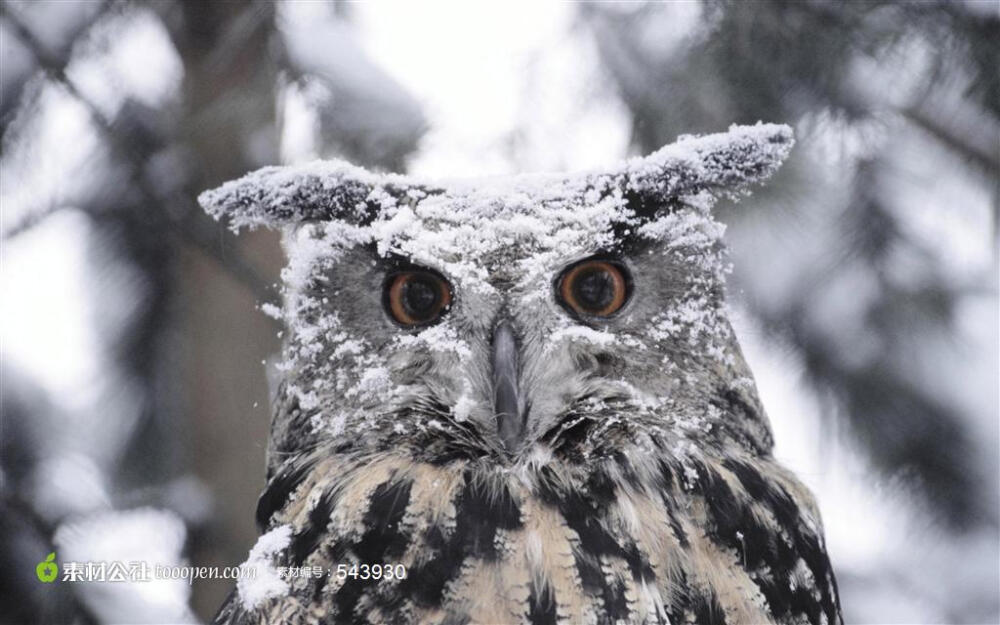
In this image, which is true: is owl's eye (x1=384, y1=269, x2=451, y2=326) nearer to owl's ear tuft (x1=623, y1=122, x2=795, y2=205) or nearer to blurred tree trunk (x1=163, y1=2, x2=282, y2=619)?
owl's ear tuft (x1=623, y1=122, x2=795, y2=205)

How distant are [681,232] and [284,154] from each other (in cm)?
88

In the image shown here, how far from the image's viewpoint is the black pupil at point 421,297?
1496 mm

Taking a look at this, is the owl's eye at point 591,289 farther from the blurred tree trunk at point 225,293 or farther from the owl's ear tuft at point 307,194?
the blurred tree trunk at point 225,293

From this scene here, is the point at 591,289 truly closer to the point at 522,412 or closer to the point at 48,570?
the point at 522,412

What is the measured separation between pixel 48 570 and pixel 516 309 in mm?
982

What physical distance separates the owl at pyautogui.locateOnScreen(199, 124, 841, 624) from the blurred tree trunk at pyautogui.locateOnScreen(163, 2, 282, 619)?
44 cm

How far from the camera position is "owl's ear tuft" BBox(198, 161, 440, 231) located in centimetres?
156

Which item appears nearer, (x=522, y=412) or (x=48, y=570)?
(x=522, y=412)

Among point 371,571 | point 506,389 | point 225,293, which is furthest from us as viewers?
point 225,293

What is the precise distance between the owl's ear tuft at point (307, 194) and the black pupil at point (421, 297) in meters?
0.14

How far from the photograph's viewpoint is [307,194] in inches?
62.0

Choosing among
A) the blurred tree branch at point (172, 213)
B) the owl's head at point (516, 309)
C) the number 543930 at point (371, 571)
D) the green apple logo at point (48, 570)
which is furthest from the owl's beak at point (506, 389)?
the green apple logo at point (48, 570)

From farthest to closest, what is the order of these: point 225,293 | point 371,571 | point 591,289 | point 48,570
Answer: point 225,293
point 48,570
point 591,289
point 371,571

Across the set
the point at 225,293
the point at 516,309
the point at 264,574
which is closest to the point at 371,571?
the point at 264,574
